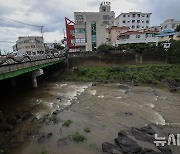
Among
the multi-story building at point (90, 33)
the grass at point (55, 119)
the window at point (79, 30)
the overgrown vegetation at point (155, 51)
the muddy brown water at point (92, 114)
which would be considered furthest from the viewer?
the window at point (79, 30)

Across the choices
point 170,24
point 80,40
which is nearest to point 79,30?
point 80,40

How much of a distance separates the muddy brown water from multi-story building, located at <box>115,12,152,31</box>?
52.9 meters

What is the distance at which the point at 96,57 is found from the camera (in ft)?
144

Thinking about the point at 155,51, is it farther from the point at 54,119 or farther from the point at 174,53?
the point at 54,119

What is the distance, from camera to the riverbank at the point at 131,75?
31625 millimetres

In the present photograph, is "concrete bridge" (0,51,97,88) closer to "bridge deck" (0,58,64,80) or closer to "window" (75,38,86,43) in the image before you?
"bridge deck" (0,58,64,80)

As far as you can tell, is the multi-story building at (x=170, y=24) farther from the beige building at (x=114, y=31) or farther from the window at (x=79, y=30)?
the window at (x=79, y=30)

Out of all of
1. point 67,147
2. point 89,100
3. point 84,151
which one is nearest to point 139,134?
point 84,151

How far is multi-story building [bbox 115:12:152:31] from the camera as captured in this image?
71681mm

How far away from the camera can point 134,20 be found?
72625 millimetres

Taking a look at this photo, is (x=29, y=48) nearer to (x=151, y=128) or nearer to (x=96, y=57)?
(x=96, y=57)

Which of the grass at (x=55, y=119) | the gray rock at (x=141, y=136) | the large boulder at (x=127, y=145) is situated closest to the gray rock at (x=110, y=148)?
the large boulder at (x=127, y=145)

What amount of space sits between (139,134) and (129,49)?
33863 mm

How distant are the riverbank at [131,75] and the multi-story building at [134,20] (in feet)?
132
